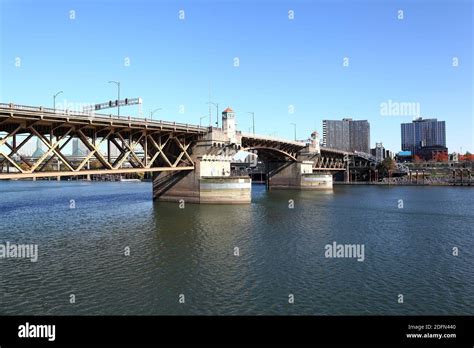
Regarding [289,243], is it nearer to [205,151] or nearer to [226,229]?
[226,229]

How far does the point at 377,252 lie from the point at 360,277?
7.10 m

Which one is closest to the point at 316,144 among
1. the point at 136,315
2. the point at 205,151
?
the point at 205,151

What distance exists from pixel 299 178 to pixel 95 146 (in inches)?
2885

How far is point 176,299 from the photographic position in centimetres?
1902

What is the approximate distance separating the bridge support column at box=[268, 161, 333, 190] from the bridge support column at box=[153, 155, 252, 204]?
43.9 m
